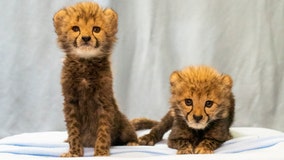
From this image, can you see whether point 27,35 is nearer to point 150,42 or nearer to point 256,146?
point 150,42

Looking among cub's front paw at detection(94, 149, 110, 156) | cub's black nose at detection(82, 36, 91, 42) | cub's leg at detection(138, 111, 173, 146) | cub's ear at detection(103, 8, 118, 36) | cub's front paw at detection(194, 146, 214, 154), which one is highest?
cub's ear at detection(103, 8, 118, 36)

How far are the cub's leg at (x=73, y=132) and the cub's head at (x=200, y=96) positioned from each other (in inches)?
11.5

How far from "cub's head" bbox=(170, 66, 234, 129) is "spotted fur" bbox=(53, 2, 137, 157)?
0.64 ft

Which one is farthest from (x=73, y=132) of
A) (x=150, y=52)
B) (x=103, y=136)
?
(x=150, y=52)

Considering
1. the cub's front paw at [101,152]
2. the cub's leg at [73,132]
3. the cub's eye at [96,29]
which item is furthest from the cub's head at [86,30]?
the cub's front paw at [101,152]

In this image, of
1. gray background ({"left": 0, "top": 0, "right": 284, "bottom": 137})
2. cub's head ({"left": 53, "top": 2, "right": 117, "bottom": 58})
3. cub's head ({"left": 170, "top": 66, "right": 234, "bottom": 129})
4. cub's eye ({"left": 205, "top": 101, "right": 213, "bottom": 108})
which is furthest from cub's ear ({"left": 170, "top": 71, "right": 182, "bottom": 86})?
gray background ({"left": 0, "top": 0, "right": 284, "bottom": 137})

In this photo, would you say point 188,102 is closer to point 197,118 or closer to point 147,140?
point 197,118

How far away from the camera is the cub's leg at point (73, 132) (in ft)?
4.32

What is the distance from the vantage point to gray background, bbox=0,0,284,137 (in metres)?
2.01

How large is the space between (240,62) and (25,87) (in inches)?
36.3

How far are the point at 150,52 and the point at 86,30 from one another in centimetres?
79

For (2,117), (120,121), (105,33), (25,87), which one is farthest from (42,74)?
(105,33)

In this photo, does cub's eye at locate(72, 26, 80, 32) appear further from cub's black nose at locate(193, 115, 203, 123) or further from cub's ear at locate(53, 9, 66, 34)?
cub's black nose at locate(193, 115, 203, 123)

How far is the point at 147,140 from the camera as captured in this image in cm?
159
